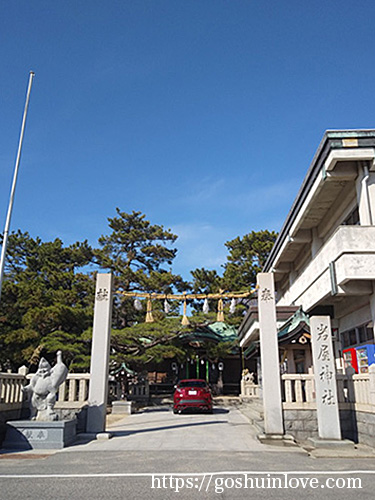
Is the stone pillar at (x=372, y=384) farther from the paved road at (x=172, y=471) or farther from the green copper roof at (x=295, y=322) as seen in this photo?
the green copper roof at (x=295, y=322)

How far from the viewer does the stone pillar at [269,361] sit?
10.1 metres

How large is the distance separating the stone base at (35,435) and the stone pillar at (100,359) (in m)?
1.67

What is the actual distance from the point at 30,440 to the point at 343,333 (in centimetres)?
1101

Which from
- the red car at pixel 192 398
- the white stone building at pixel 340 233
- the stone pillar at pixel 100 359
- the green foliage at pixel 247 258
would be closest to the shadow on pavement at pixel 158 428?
the stone pillar at pixel 100 359

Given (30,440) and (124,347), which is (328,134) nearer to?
(30,440)

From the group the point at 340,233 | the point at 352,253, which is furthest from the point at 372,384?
the point at 340,233

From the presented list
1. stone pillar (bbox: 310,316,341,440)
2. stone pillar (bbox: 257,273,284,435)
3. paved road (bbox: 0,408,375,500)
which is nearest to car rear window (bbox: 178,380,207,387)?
paved road (bbox: 0,408,375,500)

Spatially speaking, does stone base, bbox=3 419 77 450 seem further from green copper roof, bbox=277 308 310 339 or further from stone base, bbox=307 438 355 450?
green copper roof, bbox=277 308 310 339

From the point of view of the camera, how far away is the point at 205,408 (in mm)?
17453

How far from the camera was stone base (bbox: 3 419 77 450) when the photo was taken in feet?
28.9

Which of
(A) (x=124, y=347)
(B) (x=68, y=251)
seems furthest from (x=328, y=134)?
(B) (x=68, y=251)

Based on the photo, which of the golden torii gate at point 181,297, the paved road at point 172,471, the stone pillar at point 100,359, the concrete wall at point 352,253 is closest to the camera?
the paved road at point 172,471

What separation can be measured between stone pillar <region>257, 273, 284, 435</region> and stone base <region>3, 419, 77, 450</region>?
5044 mm

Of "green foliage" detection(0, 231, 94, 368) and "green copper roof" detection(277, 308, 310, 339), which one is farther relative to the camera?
"green foliage" detection(0, 231, 94, 368)
